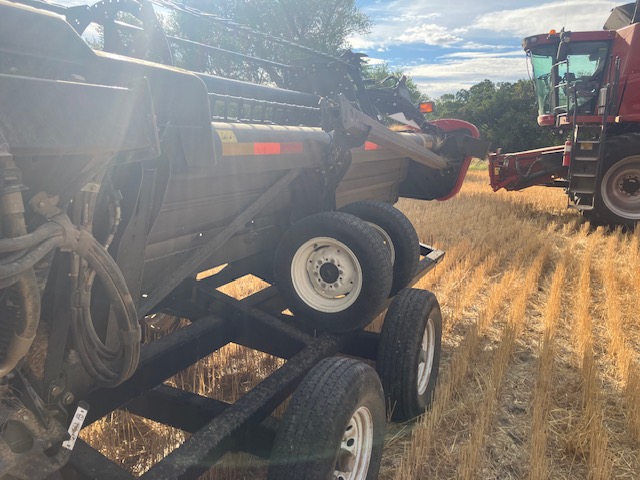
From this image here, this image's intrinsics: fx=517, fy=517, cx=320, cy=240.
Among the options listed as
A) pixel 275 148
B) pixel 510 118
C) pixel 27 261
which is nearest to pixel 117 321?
pixel 27 261

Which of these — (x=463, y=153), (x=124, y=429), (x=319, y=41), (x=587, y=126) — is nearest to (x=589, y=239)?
(x=587, y=126)

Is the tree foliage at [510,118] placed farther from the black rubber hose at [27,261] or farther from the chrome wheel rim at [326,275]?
the black rubber hose at [27,261]

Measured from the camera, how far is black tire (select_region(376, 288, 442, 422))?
8.91 ft

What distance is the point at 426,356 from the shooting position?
3088 mm

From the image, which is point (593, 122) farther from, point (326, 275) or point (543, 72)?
point (326, 275)

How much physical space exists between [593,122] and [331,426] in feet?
30.3

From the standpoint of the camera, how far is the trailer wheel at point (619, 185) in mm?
8500

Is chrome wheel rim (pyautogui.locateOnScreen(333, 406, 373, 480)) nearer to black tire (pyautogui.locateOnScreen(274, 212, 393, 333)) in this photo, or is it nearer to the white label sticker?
black tire (pyautogui.locateOnScreen(274, 212, 393, 333))

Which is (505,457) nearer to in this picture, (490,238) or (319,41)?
(490,238)

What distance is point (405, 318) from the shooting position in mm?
2809

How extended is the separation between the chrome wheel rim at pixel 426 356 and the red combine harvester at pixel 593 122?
656cm

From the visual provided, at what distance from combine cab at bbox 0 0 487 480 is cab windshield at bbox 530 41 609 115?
6889 mm

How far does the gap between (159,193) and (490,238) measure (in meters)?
6.27

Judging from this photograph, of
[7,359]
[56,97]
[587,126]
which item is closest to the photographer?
[56,97]
